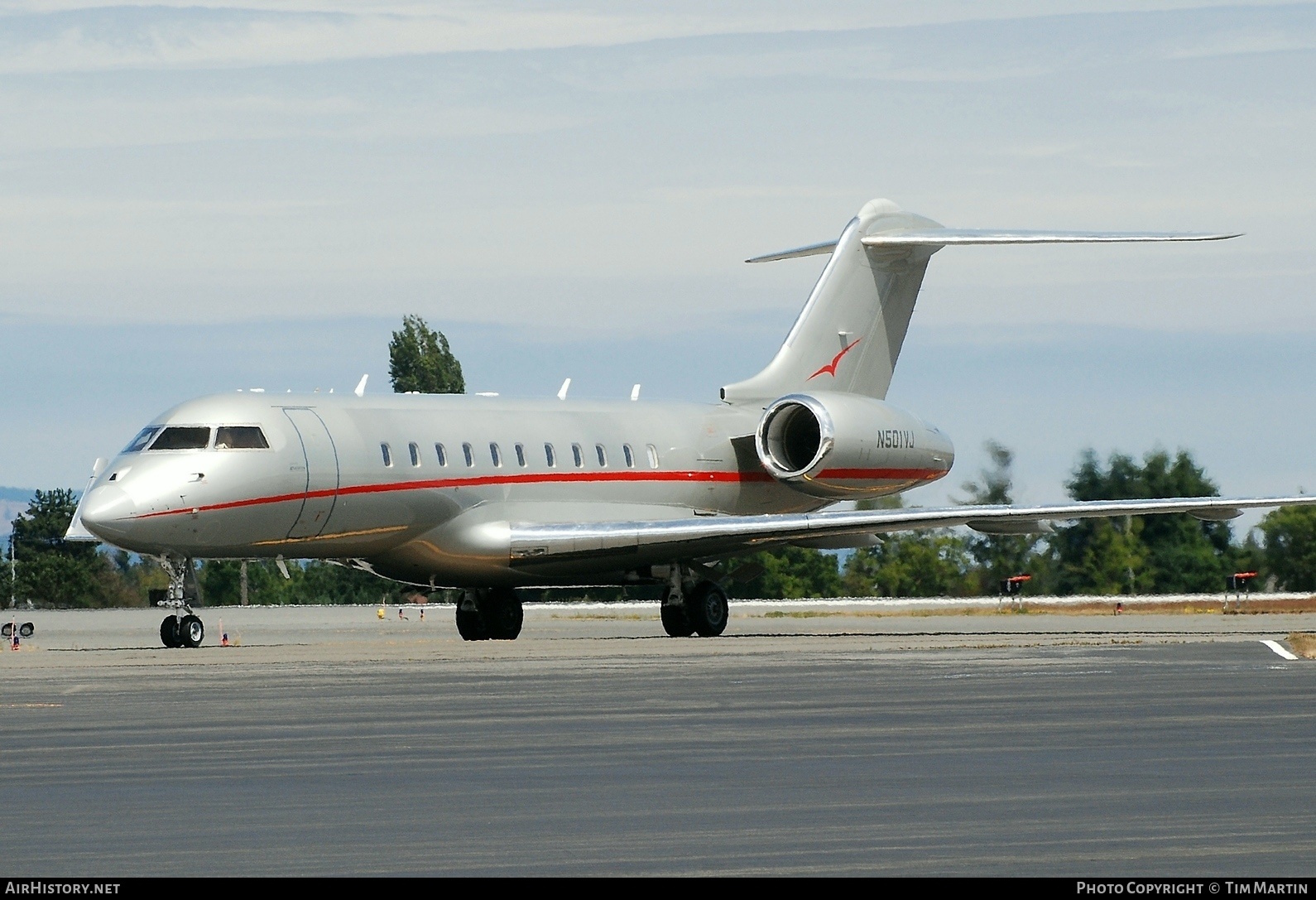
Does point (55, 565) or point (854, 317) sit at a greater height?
point (854, 317)

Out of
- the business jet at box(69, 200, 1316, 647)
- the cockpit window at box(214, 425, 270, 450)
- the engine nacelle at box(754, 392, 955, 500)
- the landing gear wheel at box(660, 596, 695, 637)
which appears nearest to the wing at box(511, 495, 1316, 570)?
the business jet at box(69, 200, 1316, 647)

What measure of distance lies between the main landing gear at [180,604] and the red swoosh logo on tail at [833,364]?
499 inches

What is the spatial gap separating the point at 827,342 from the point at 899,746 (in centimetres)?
2517

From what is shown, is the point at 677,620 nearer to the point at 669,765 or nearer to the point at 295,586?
the point at 669,765

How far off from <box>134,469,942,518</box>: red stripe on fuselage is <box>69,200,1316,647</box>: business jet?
0.03 meters

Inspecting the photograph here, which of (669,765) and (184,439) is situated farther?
(184,439)

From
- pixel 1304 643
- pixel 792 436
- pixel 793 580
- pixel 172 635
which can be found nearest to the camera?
pixel 1304 643

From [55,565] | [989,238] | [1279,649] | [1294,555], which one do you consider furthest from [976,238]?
[55,565]

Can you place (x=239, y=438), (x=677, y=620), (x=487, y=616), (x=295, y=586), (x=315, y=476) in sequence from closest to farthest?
(x=239, y=438)
(x=315, y=476)
(x=677, y=620)
(x=487, y=616)
(x=295, y=586)

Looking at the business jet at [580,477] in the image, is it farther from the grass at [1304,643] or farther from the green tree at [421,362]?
the green tree at [421,362]

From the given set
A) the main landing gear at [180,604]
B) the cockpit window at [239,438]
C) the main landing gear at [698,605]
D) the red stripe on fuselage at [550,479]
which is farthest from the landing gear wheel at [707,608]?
the main landing gear at [180,604]

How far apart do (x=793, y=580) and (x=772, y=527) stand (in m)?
42.2

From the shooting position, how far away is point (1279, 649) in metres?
24.7
